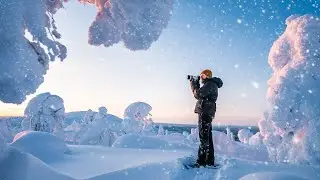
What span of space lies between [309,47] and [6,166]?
8.25m

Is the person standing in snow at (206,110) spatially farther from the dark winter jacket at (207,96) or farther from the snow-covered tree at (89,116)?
the snow-covered tree at (89,116)

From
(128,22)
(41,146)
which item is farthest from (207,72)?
(41,146)

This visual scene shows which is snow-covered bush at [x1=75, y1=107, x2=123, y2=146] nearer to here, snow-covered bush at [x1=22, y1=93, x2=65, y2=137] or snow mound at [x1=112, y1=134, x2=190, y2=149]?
snow-covered bush at [x1=22, y1=93, x2=65, y2=137]

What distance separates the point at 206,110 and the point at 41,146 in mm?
4844

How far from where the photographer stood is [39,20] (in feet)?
14.8

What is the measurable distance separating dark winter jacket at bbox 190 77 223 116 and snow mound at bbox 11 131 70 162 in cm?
408

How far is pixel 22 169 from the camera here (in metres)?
5.11

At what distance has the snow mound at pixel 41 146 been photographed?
8081mm

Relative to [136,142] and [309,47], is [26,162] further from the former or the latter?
[309,47]

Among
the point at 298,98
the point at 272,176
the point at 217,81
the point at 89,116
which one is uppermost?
the point at 89,116

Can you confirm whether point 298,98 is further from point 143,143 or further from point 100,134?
point 100,134

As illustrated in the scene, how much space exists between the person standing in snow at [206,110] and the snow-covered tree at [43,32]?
1536mm

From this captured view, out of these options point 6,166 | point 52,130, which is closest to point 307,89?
point 6,166

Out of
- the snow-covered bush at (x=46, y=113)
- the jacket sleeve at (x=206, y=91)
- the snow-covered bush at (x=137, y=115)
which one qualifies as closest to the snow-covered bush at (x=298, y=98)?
the jacket sleeve at (x=206, y=91)
